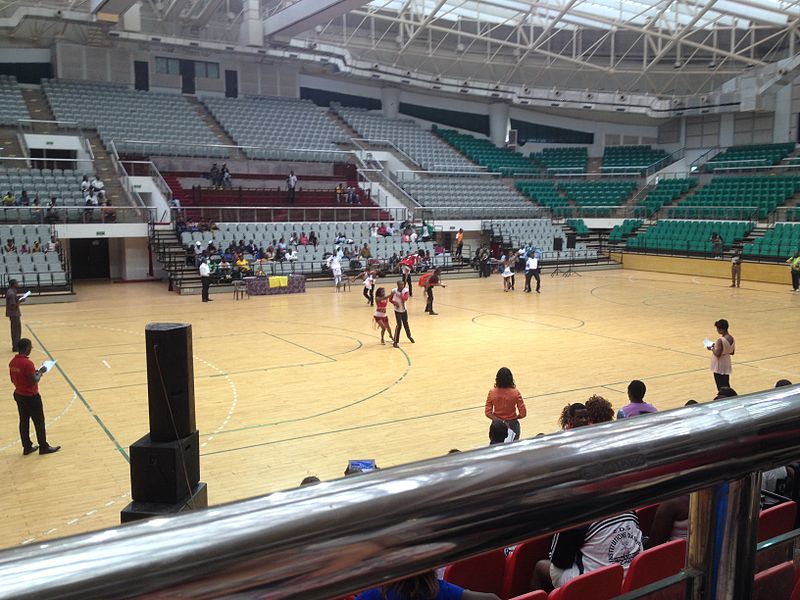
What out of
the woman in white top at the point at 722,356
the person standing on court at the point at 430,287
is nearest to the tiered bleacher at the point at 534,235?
the person standing on court at the point at 430,287

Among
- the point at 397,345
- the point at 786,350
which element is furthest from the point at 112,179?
the point at 786,350

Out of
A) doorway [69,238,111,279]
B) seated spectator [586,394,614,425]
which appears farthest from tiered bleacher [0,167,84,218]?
seated spectator [586,394,614,425]

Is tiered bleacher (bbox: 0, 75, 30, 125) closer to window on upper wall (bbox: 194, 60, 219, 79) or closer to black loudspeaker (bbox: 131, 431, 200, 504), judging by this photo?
window on upper wall (bbox: 194, 60, 219, 79)

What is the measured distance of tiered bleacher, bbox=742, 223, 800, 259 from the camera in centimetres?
3141

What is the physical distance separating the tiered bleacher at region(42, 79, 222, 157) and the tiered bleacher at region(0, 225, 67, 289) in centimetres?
849

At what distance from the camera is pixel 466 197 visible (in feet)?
133

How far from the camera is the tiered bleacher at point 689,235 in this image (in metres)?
35.2

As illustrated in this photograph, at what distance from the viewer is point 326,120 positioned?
43844 millimetres

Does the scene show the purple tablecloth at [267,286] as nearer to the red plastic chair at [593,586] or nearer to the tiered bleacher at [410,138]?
the tiered bleacher at [410,138]

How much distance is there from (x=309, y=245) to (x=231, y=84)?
58.6 feet

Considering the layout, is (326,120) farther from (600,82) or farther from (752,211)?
(752,211)

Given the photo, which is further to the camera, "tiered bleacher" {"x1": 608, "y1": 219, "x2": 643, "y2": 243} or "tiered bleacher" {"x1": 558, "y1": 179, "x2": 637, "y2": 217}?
"tiered bleacher" {"x1": 558, "y1": 179, "x2": 637, "y2": 217}

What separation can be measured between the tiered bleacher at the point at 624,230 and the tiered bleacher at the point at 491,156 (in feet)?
27.8

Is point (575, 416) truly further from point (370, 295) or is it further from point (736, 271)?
point (736, 271)
